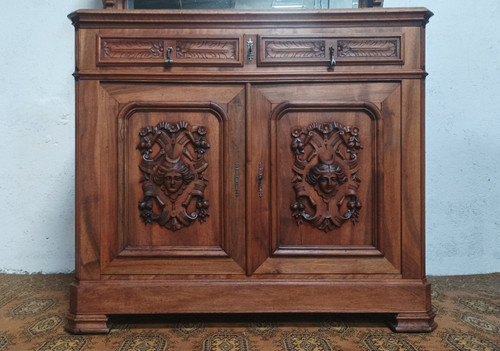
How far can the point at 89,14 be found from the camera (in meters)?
1.21

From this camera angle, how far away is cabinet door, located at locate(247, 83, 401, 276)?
1231mm

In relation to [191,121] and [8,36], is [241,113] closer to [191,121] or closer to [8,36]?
[191,121]

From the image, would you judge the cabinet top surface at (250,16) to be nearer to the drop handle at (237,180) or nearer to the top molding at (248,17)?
the top molding at (248,17)

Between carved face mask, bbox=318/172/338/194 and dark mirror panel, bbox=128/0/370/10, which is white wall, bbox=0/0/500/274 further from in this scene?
carved face mask, bbox=318/172/338/194

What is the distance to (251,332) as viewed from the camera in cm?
123

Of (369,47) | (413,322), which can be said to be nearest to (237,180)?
(369,47)

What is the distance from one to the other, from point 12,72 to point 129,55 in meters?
1.18

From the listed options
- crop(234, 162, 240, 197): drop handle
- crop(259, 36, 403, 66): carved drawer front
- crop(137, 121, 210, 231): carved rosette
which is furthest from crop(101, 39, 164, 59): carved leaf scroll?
crop(234, 162, 240, 197): drop handle

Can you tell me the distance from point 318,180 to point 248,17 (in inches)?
26.3

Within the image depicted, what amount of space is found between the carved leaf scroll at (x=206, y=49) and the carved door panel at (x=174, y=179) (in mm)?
115

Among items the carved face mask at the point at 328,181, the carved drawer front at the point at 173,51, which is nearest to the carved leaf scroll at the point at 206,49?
the carved drawer front at the point at 173,51

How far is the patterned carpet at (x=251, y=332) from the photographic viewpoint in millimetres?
1136

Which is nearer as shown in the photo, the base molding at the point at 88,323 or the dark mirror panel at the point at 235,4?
the base molding at the point at 88,323

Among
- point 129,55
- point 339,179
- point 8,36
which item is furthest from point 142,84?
point 8,36
